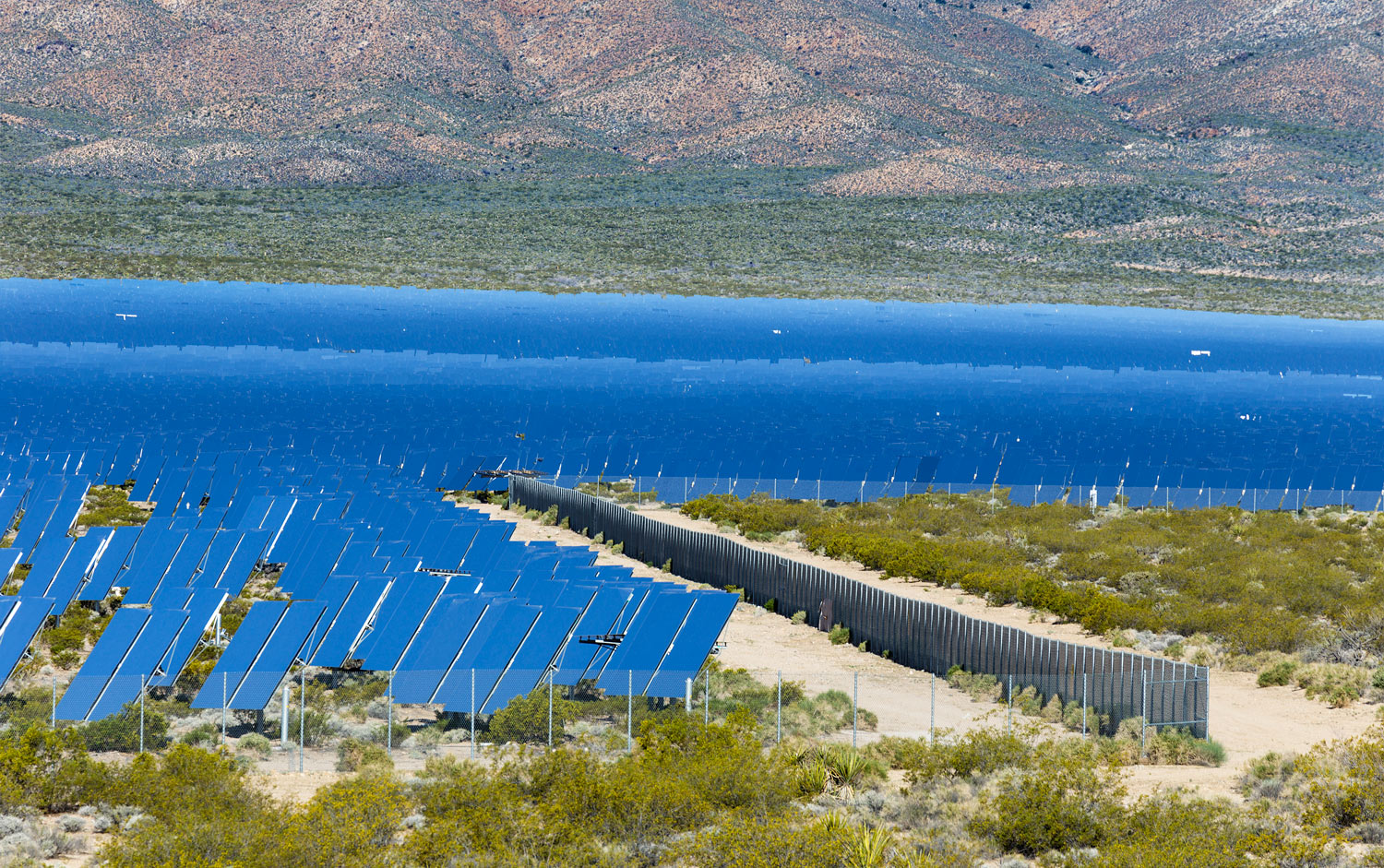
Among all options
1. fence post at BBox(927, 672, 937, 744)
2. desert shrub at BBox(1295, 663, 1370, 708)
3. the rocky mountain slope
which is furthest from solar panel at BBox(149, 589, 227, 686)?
the rocky mountain slope

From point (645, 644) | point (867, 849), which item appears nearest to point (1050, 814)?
point (867, 849)

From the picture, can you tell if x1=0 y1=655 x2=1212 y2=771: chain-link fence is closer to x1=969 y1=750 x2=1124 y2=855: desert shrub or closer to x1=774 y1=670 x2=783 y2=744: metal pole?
x1=774 y1=670 x2=783 y2=744: metal pole

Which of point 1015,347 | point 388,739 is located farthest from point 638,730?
point 1015,347

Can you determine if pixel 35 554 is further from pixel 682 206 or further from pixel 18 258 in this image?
pixel 682 206

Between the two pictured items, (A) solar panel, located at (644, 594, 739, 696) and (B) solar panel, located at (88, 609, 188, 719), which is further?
(A) solar panel, located at (644, 594, 739, 696)

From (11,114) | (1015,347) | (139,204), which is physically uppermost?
(11,114)

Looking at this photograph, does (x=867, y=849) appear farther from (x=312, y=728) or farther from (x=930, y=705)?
(x=930, y=705)
